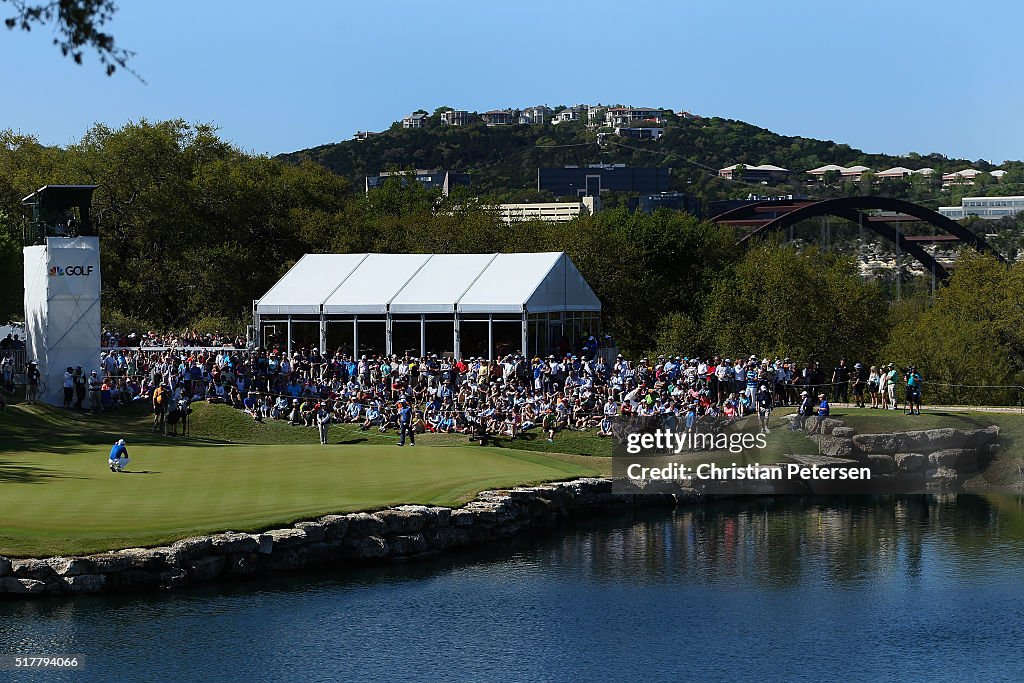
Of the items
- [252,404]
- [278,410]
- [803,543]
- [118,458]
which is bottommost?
[803,543]

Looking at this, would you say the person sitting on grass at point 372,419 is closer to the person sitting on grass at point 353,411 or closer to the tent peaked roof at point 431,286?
the person sitting on grass at point 353,411

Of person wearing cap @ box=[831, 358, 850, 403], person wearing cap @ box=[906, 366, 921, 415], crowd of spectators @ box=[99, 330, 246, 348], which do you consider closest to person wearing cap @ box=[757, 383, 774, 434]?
person wearing cap @ box=[831, 358, 850, 403]

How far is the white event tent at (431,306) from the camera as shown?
53.3 metres

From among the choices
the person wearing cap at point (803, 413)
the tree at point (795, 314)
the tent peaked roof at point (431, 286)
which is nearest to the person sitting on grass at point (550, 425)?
the tent peaked roof at point (431, 286)

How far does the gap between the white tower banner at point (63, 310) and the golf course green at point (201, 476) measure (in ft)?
8.90

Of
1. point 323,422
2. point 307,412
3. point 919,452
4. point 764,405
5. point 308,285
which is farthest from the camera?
point 308,285

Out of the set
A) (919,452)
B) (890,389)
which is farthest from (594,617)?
(890,389)

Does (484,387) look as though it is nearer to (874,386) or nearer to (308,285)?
(308,285)

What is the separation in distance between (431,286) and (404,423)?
434 inches

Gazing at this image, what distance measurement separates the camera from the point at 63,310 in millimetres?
50406

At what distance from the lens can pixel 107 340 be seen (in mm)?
58062

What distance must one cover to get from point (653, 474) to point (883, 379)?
31.0ft

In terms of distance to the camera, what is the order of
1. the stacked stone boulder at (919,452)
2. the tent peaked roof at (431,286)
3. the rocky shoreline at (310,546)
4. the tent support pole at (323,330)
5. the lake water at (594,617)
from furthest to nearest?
1. the tent support pole at (323,330)
2. the tent peaked roof at (431,286)
3. the stacked stone boulder at (919,452)
4. the rocky shoreline at (310,546)
5. the lake water at (594,617)

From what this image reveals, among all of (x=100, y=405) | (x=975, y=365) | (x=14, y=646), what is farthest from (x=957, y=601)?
(x=100, y=405)
